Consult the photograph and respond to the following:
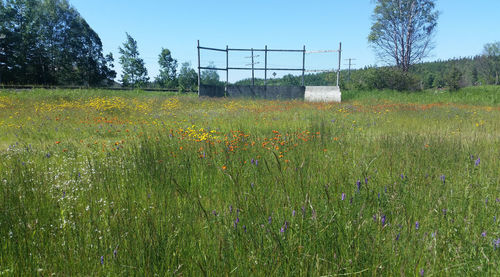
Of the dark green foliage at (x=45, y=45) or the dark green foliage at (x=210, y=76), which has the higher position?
the dark green foliage at (x=45, y=45)

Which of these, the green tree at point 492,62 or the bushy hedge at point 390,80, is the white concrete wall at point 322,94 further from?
the green tree at point 492,62

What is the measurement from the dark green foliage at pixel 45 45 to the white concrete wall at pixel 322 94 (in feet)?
116

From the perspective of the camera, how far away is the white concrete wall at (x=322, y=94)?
1789cm

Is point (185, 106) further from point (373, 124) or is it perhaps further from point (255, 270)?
point (255, 270)

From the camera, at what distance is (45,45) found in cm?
3769

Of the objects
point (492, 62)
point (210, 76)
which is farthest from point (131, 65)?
point (492, 62)

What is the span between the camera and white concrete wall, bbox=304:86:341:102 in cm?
1789

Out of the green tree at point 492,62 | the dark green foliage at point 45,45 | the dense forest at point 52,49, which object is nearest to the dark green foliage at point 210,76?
the dense forest at point 52,49

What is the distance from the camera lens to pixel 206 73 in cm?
1836

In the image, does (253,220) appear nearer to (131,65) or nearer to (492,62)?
(131,65)

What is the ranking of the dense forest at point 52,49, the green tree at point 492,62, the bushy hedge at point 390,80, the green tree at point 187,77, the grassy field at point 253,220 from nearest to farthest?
the grassy field at point 253,220, the bushy hedge at point 390,80, the dense forest at point 52,49, the green tree at point 187,77, the green tree at point 492,62

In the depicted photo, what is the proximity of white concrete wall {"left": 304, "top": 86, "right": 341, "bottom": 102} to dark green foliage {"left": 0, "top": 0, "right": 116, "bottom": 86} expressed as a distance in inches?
1391

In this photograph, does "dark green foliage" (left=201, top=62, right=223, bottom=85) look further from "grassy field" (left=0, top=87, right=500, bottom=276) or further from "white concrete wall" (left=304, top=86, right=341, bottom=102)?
"grassy field" (left=0, top=87, right=500, bottom=276)

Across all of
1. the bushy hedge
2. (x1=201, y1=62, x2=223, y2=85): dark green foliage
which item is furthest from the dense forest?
(x1=201, y1=62, x2=223, y2=85): dark green foliage
